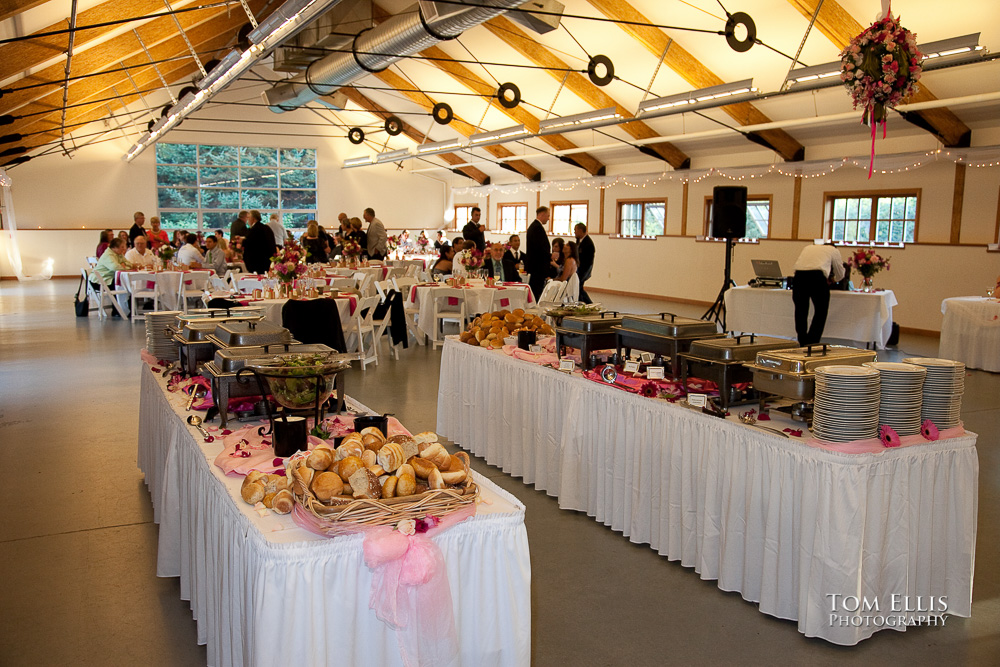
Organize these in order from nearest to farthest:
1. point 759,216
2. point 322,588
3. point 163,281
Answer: point 322,588, point 163,281, point 759,216

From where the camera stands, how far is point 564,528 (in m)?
3.61

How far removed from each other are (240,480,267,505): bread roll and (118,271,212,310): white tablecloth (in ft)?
31.2

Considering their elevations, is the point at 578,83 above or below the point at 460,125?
below

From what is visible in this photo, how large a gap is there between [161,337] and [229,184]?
1773 centimetres

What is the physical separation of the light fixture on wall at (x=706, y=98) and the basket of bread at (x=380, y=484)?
7218mm

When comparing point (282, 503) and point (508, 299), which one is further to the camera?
point (508, 299)

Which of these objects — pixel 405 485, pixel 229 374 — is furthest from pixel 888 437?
pixel 229 374

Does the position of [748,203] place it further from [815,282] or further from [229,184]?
[229,184]

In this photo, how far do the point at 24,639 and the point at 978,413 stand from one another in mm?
6162

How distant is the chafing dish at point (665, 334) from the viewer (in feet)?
11.1

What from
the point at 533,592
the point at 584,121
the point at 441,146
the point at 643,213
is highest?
the point at 441,146

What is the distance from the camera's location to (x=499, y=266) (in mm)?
10148

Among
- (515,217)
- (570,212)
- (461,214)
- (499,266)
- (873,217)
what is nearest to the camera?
(499,266)

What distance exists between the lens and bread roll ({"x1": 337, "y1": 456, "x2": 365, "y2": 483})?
1.84 m
